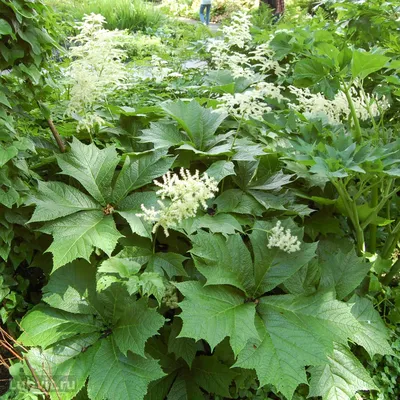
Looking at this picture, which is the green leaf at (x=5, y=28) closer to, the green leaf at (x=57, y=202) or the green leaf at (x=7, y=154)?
the green leaf at (x=7, y=154)

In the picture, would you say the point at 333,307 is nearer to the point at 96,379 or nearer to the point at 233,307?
the point at 233,307

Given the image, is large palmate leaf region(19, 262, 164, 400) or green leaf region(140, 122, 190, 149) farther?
green leaf region(140, 122, 190, 149)

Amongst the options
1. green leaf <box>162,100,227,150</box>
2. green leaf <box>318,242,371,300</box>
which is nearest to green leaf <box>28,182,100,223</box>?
green leaf <box>162,100,227,150</box>

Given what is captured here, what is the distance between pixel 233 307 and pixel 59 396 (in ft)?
2.42

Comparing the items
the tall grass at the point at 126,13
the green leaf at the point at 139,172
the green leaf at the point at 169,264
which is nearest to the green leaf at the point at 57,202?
the green leaf at the point at 139,172

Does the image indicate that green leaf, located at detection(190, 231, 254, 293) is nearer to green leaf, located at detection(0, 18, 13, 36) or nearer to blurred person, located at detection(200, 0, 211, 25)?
green leaf, located at detection(0, 18, 13, 36)

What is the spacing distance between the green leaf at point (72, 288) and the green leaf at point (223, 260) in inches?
19.3

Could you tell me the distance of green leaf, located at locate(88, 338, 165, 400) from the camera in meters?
1.65

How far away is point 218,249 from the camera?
1828 mm

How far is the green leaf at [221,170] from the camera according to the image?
77.9 inches

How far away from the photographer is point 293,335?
5.55 feet

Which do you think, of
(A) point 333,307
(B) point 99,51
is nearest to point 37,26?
(B) point 99,51

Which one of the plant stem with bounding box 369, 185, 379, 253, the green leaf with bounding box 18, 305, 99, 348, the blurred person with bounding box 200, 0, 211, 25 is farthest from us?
the blurred person with bounding box 200, 0, 211, 25

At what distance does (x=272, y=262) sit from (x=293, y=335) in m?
0.32
